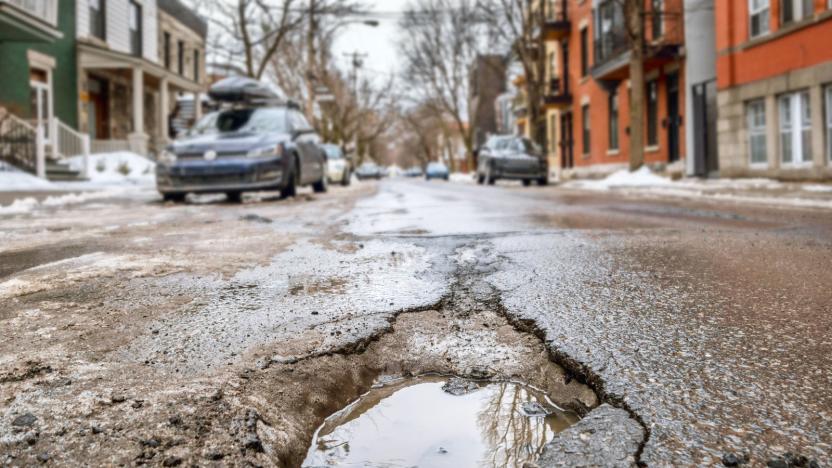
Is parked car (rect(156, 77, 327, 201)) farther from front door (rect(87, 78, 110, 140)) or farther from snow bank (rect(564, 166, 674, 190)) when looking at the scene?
front door (rect(87, 78, 110, 140))

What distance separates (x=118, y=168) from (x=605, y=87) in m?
17.0

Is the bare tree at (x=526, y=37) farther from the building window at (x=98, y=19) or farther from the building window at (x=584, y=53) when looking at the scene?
the building window at (x=98, y=19)

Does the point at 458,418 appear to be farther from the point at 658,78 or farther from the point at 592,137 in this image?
the point at 592,137

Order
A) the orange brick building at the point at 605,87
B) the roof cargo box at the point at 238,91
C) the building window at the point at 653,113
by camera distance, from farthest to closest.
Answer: the building window at the point at 653,113 < the orange brick building at the point at 605,87 < the roof cargo box at the point at 238,91

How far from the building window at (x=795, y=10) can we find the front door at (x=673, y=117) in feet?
17.7

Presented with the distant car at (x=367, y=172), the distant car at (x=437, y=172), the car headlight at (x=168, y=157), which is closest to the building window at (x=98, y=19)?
the car headlight at (x=168, y=157)

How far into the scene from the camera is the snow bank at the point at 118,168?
18.7m

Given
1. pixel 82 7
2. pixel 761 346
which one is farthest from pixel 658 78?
pixel 761 346

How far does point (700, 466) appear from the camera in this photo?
1.45m

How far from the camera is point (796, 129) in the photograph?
48.2 feet

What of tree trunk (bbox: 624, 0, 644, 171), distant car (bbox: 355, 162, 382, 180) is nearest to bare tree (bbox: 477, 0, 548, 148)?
tree trunk (bbox: 624, 0, 644, 171)

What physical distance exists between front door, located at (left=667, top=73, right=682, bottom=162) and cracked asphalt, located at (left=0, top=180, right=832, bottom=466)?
54.1ft

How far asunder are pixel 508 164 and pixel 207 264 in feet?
60.4

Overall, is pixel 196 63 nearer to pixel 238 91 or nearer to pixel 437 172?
pixel 437 172
